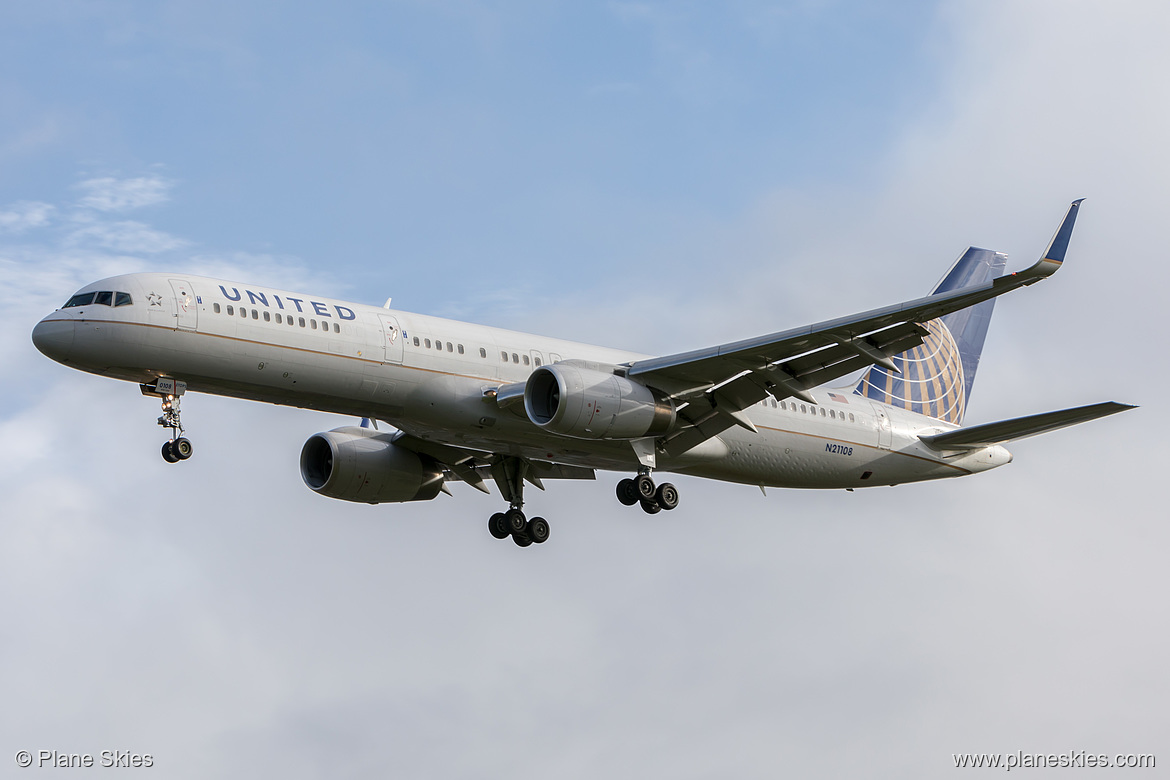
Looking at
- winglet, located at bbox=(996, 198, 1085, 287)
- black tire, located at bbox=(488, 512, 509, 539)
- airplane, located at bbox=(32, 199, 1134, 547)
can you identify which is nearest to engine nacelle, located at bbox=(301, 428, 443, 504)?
airplane, located at bbox=(32, 199, 1134, 547)

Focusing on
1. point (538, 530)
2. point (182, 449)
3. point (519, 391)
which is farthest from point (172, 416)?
point (538, 530)

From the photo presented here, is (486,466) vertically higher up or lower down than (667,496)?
higher up

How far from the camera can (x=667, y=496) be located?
34.6 meters

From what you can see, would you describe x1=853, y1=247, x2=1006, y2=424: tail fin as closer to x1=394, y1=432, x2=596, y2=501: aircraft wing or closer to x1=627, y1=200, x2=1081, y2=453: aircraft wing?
x1=627, y1=200, x2=1081, y2=453: aircraft wing

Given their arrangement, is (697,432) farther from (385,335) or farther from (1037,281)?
(1037,281)

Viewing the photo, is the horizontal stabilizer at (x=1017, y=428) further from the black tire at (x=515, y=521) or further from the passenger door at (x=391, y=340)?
the passenger door at (x=391, y=340)

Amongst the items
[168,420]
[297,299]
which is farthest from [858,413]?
[168,420]

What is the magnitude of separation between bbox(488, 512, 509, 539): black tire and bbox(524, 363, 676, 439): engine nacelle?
7.26 m

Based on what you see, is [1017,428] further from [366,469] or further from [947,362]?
[366,469]

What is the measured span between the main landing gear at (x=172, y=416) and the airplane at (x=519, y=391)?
32 millimetres

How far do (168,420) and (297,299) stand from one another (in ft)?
Result: 13.1

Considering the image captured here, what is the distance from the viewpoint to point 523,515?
38.3 m

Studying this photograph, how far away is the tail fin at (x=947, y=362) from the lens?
134 feet

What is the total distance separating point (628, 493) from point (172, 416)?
1137 centimetres
